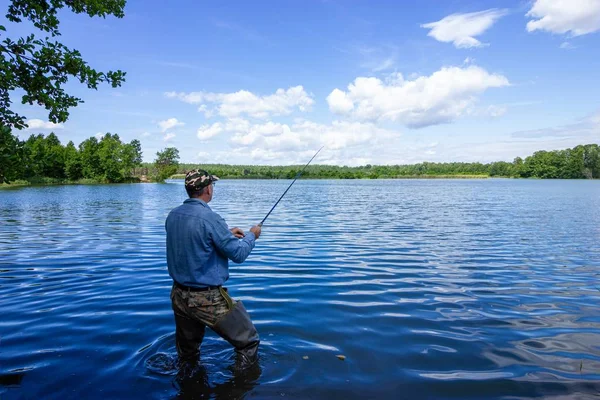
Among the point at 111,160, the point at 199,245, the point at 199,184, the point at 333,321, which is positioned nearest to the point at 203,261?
the point at 199,245

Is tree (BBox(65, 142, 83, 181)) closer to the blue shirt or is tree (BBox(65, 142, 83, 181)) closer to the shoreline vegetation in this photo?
the shoreline vegetation

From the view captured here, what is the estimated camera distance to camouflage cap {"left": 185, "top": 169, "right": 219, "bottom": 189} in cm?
500

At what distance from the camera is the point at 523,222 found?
22.3 m

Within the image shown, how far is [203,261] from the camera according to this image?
484 centimetres

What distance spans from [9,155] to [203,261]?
12.7ft

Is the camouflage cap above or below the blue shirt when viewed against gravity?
above

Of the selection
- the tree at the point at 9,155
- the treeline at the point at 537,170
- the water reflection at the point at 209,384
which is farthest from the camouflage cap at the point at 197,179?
the treeline at the point at 537,170

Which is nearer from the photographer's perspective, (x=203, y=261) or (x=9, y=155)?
(x=203, y=261)

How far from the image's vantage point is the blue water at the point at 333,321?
512 cm

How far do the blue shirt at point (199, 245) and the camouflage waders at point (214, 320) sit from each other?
0.17m

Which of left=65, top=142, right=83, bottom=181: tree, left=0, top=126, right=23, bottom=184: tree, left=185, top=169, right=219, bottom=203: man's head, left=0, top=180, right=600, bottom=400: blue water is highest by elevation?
left=65, top=142, right=83, bottom=181: tree

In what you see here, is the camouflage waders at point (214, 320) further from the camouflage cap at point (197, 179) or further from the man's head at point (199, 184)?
the camouflage cap at point (197, 179)

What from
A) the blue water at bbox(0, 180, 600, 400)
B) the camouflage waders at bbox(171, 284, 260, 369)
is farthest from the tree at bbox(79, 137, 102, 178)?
the camouflage waders at bbox(171, 284, 260, 369)

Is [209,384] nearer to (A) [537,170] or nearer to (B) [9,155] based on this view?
(B) [9,155]
